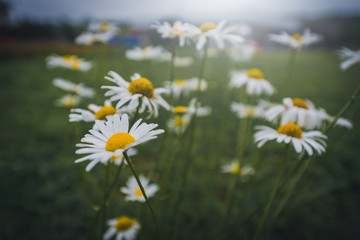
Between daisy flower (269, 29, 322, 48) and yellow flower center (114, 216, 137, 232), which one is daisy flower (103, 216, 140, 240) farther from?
daisy flower (269, 29, 322, 48)

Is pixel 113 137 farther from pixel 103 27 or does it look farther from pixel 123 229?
pixel 103 27

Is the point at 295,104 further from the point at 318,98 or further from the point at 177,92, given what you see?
the point at 318,98

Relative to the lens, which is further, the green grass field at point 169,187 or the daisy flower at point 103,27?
the daisy flower at point 103,27

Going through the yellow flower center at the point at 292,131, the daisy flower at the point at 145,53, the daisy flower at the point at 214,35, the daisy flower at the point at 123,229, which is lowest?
the daisy flower at the point at 123,229

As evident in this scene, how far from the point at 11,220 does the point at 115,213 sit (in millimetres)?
656

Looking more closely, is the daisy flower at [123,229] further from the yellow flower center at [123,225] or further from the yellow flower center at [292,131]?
the yellow flower center at [292,131]

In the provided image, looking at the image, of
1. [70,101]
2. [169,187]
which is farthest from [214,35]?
[169,187]

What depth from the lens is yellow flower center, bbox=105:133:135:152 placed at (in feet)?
1.75

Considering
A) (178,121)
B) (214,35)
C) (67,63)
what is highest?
(214,35)

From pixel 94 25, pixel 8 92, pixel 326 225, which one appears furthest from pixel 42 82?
pixel 326 225

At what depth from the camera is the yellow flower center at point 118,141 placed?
1.75ft

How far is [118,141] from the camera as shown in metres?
0.54

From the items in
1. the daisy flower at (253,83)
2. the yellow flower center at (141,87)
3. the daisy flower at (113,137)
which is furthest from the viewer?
the daisy flower at (253,83)

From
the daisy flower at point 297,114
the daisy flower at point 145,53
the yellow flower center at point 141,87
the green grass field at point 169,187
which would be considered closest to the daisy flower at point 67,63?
the green grass field at point 169,187
